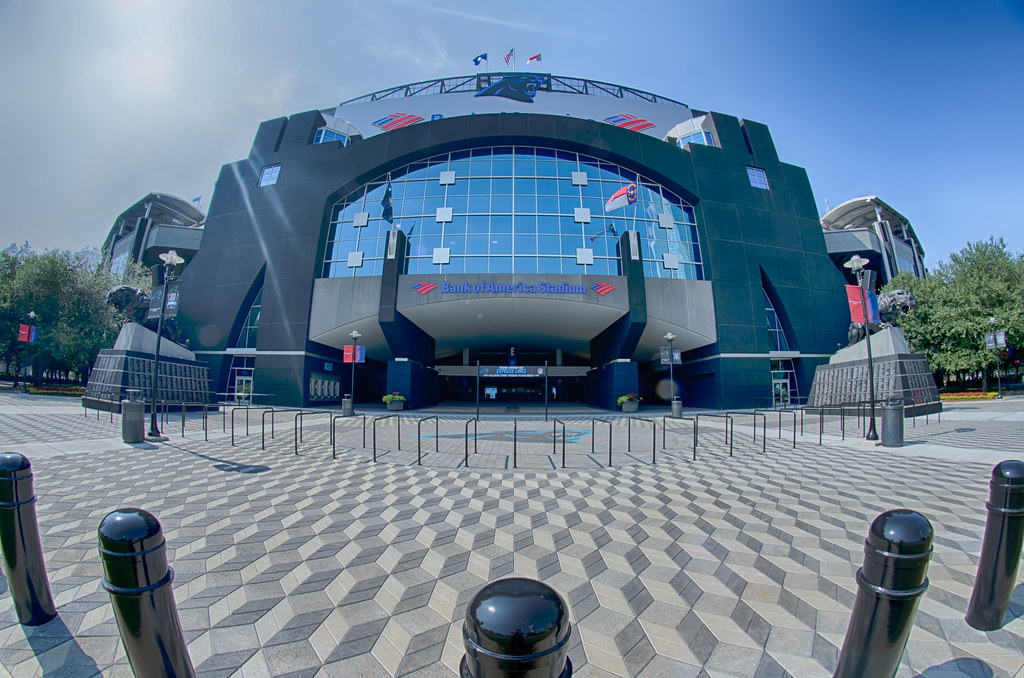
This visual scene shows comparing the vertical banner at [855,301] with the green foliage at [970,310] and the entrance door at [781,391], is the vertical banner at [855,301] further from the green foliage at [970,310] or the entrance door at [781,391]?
the green foliage at [970,310]

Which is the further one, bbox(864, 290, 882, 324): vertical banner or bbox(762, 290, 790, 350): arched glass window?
bbox(762, 290, 790, 350): arched glass window

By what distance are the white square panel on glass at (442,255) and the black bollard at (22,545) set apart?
24391 millimetres

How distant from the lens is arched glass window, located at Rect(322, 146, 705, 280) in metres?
26.6

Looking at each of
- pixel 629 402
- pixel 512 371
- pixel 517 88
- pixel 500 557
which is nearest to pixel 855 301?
pixel 629 402

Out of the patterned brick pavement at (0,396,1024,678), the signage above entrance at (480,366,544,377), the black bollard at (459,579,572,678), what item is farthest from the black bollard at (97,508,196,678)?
the signage above entrance at (480,366,544,377)

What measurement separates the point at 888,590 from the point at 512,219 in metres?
27.4

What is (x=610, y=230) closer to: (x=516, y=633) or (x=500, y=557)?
(x=500, y=557)

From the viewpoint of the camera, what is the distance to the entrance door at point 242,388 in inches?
1070

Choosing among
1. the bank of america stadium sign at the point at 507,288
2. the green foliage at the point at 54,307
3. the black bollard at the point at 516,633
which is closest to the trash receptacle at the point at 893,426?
the black bollard at the point at 516,633

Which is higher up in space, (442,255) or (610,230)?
(610,230)

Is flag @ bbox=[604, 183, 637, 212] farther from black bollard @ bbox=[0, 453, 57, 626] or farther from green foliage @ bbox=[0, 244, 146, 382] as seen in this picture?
green foliage @ bbox=[0, 244, 146, 382]

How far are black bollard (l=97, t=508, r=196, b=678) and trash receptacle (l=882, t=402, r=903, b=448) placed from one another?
14648 mm

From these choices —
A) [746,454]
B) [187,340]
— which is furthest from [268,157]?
[746,454]

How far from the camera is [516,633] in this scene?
3.54 ft
